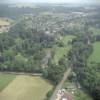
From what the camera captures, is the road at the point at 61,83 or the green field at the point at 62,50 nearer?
the road at the point at 61,83

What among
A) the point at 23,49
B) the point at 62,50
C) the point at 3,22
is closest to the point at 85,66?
the point at 62,50

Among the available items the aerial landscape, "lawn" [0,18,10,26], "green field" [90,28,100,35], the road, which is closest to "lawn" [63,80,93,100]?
the aerial landscape

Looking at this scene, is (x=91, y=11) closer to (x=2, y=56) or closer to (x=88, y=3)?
(x=88, y=3)

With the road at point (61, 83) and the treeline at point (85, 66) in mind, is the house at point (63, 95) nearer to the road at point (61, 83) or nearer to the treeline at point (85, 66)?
the road at point (61, 83)

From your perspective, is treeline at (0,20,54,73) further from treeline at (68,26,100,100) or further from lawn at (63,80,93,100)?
lawn at (63,80,93,100)

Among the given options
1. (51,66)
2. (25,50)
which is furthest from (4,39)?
(51,66)

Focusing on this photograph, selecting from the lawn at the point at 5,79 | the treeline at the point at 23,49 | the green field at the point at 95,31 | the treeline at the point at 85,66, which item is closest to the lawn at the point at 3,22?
the treeline at the point at 23,49
